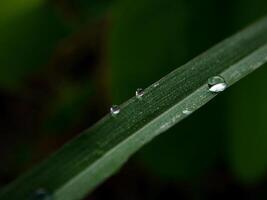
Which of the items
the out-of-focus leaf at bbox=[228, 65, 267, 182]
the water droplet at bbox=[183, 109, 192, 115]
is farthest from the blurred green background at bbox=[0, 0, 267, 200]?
the water droplet at bbox=[183, 109, 192, 115]

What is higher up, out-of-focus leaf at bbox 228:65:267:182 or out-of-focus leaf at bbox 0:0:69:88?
out-of-focus leaf at bbox 0:0:69:88

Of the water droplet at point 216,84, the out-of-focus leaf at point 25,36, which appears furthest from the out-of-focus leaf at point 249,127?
the out-of-focus leaf at point 25,36

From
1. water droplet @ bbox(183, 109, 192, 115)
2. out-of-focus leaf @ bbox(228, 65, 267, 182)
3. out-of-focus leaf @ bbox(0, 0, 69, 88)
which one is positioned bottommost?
water droplet @ bbox(183, 109, 192, 115)

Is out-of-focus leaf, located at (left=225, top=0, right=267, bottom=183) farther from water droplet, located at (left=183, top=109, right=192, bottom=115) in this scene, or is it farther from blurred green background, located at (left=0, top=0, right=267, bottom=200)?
water droplet, located at (left=183, top=109, right=192, bottom=115)

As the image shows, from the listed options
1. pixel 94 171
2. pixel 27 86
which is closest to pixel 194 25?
pixel 94 171

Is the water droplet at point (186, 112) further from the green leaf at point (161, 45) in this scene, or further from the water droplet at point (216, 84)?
the green leaf at point (161, 45)
